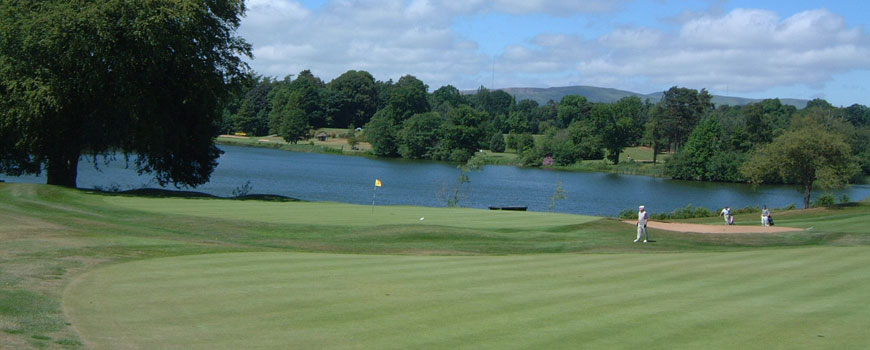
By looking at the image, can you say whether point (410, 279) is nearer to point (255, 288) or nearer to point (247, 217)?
point (255, 288)

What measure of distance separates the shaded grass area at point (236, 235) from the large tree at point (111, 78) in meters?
4.88

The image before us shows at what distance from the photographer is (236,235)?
998 inches

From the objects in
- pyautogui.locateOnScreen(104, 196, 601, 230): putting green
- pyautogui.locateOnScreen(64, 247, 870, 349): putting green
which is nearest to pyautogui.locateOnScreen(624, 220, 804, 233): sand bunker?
pyautogui.locateOnScreen(104, 196, 601, 230): putting green

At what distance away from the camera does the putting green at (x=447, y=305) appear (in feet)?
37.0

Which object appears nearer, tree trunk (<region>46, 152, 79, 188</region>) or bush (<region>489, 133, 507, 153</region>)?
tree trunk (<region>46, 152, 79, 188</region>)

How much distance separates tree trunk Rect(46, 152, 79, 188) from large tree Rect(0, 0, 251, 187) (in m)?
0.06

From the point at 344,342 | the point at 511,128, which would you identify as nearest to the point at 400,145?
the point at 511,128

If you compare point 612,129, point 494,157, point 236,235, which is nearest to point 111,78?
point 236,235

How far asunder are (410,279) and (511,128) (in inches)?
6384

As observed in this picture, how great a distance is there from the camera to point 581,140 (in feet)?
426

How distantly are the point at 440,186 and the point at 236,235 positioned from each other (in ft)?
160

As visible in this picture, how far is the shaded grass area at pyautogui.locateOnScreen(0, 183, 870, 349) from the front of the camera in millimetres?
15820

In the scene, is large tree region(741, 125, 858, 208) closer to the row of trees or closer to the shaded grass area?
the row of trees

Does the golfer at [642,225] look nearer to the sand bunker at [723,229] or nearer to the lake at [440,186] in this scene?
the sand bunker at [723,229]
